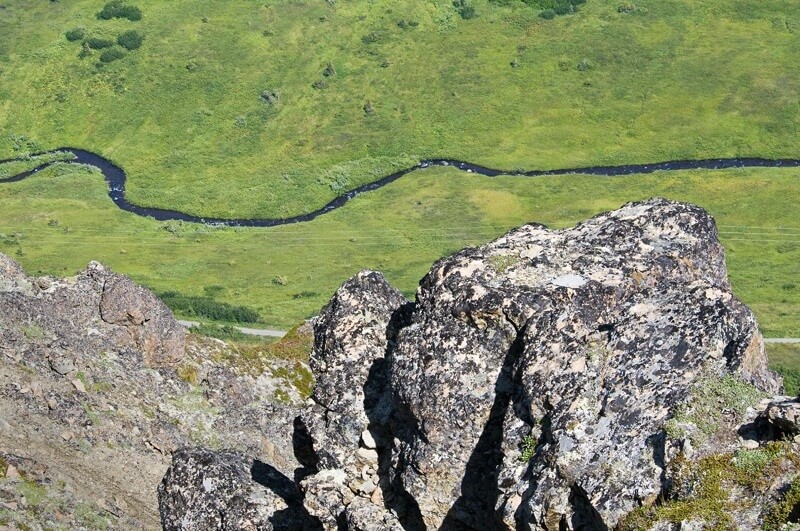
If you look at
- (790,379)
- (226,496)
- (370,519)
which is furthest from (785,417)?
(790,379)

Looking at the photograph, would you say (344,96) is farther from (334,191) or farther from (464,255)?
(464,255)

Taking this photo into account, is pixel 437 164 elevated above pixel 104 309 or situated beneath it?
situated beneath

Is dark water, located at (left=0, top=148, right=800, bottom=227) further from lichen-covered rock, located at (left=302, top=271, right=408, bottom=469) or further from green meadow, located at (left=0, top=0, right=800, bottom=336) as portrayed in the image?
lichen-covered rock, located at (left=302, top=271, right=408, bottom=469)

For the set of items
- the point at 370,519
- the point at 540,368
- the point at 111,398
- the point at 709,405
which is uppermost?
the point at 709,405

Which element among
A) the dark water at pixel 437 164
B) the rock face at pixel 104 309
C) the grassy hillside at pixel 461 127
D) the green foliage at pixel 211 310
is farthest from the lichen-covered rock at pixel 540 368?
the grassy hillside at pixel 461 127

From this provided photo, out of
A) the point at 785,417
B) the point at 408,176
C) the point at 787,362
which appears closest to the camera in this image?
the point at 785,417

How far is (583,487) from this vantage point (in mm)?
20703

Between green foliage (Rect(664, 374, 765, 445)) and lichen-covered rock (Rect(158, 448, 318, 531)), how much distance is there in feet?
41.0

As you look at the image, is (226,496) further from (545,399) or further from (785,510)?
(785,510)

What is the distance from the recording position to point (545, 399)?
23281 mm

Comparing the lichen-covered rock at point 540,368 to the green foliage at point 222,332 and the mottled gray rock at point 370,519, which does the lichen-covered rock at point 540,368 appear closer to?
the mottled gray rock at point 370,519

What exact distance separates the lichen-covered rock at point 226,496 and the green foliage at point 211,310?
94.1 m

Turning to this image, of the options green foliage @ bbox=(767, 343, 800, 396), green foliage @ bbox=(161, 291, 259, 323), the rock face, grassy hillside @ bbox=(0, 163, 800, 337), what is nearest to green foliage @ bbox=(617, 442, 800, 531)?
the rock face

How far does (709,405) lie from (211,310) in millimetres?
115049
